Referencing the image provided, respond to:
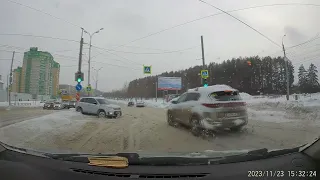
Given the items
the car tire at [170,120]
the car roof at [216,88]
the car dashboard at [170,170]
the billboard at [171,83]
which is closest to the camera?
the car dashboard at [170,170]

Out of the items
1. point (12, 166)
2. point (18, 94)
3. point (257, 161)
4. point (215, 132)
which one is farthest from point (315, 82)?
point (18, 94)

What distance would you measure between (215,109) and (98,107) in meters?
6.06

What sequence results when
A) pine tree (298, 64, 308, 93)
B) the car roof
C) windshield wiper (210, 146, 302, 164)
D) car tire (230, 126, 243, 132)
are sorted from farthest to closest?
1. car tire (230, 126, 243, 132)
2. the car roof
3. pine tree (298, 64, 308, 93)
4. windshield wiper (210, 146, 302, 164)

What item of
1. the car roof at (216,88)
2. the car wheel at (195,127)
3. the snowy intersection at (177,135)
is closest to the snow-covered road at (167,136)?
the snowy intersection at (177,135)

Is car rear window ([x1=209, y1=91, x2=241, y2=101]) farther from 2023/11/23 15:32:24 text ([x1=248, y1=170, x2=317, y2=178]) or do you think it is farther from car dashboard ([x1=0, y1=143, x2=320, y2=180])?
2023/11/23 15:32:24 text ([x1=248, y1=170, x2=317, y2=178])

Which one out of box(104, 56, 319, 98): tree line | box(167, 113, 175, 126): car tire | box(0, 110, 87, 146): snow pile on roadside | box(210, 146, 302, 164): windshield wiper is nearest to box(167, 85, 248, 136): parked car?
box(104, 56, 319, 98): tree line

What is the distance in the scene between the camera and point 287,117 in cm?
562

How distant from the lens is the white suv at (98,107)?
8555 mm

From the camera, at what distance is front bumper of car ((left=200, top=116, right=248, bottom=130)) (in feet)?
13.6

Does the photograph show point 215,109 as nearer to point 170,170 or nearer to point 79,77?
point 170,170

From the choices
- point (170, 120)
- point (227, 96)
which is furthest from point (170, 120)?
point (227, 96)

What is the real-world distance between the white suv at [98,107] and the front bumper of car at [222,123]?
475 centimetres

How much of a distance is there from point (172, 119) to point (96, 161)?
3.13 metres

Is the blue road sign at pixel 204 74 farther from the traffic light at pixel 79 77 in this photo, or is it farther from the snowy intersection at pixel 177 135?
the traffic light at pixel 79 77
